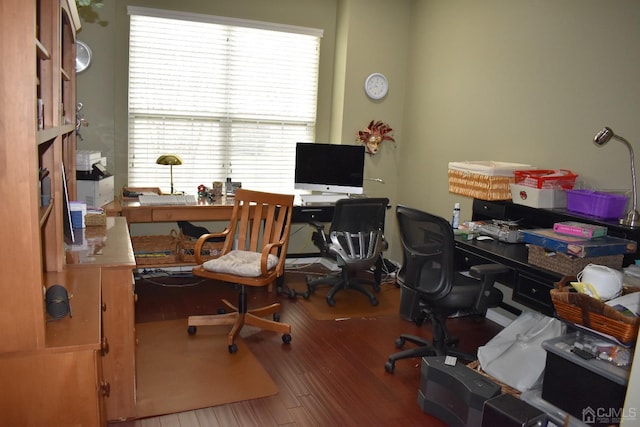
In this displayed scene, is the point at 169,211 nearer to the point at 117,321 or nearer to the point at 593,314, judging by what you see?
the point at 117,321

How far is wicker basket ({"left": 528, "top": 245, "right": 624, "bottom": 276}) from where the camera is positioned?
254 cm

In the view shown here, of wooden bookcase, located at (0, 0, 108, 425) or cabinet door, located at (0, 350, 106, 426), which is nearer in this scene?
wooden bookcase, located at (0, 0, 108, 425)

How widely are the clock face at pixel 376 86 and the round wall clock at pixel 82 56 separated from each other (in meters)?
2.44

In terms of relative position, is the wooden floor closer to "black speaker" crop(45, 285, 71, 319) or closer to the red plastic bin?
"black speaker" crop(45, 285, 71, 319)

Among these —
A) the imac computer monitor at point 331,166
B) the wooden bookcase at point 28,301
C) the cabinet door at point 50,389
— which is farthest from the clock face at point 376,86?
the cabinet door at point 50,389

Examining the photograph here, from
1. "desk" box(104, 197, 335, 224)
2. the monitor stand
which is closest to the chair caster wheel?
"desk" box(104, 197, 335, 224)

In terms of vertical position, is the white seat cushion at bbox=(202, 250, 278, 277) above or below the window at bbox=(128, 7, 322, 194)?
below

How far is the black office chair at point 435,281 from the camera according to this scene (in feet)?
9.08

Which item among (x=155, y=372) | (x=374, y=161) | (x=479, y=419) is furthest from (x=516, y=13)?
(x=155, y=372)

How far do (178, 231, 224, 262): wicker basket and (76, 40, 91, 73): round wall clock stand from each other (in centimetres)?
156

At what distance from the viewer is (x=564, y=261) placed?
2.56m

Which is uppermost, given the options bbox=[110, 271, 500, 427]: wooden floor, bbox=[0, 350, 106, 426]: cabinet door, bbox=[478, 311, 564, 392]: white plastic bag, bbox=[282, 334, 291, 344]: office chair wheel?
bbox=[0, 350, 106, 426]: cabinet door

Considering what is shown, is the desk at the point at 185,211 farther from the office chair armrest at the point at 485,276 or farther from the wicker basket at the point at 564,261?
the wicker basket at the point at 564,261

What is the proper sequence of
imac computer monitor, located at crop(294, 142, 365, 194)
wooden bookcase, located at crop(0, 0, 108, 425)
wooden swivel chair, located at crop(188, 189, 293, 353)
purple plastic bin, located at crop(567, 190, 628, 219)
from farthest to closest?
imac computer monitor, located at crop(294, 142, 365, 194), wooden swivel chair, located at crop(188, 189, 293, 353), purple plastic bin, located at crop(567, 190, 628, 219), wooden bookcase, located at crop(0, 0, 108, 425)
